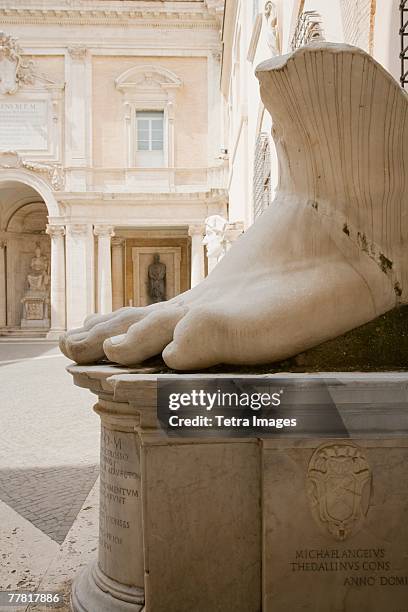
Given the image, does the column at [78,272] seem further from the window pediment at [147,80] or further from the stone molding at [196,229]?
the window pediment at [147,80]

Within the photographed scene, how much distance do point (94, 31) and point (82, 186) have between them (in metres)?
5.44

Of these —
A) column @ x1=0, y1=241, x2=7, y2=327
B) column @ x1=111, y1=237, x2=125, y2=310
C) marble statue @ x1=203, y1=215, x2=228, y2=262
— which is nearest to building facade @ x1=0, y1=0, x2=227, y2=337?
column @ x1=111, y1=237, x2=125, y2=310

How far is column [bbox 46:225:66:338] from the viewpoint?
65.2 ft

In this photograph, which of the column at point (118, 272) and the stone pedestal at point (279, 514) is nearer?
the stone pedestal at point (279, 514)

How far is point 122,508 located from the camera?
2.01m

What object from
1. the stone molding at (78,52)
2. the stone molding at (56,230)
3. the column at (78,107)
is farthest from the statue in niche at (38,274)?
the stone molding at (78,52)

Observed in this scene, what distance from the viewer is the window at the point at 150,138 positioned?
2062 centimetres

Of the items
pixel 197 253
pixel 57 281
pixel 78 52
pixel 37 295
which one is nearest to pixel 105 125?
pixel 78 52

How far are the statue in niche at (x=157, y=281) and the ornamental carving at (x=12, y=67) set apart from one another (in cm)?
794

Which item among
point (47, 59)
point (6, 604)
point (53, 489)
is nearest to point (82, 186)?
point (47, 59)

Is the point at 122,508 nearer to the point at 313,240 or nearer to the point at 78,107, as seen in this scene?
the point at 313,240

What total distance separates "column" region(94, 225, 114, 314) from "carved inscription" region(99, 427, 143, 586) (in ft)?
59.0

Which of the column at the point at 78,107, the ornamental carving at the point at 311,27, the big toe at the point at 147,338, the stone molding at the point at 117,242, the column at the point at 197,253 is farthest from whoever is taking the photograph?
the stone molding at the point at 117,242

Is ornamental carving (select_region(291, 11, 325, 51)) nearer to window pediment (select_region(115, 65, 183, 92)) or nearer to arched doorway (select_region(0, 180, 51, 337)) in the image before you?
window pediment (select_region(115, 65, 183, 92))
